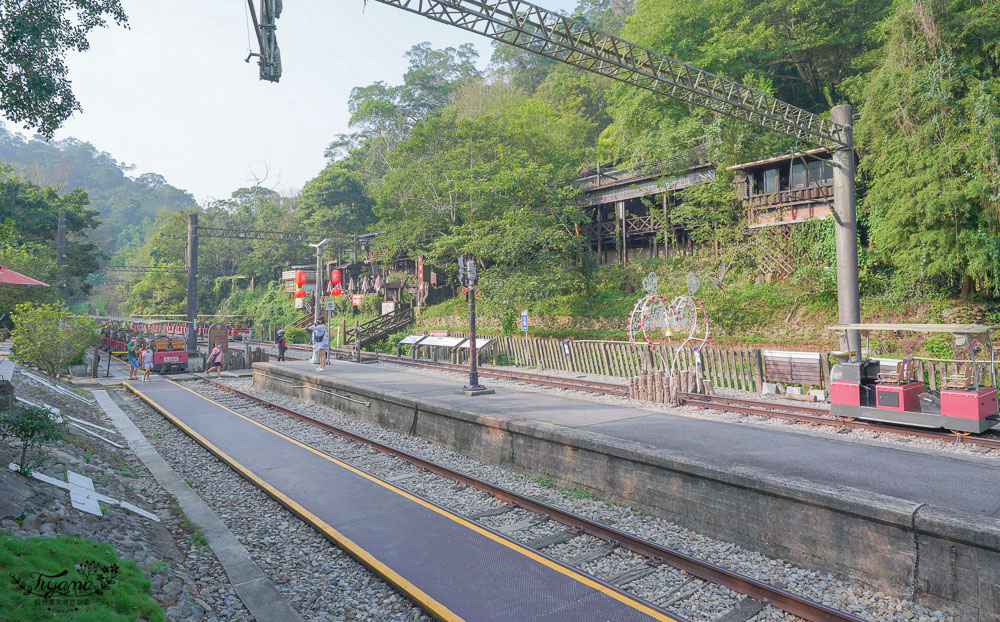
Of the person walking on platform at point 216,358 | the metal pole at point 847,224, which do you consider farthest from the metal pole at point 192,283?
the metal pole at point 847,224

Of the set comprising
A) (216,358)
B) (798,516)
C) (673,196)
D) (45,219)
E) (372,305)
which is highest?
(45,219)

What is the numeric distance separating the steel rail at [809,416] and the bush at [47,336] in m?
21.1

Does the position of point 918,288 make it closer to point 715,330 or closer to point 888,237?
point 888,237

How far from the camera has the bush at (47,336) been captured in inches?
730

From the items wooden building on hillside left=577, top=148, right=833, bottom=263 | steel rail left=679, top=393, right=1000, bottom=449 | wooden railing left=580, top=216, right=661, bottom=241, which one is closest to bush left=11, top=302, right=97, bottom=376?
steel rail left=679, top=393, right=1000, bottom=449

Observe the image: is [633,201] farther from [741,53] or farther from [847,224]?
[847,224]

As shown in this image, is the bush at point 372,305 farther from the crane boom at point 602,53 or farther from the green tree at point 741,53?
the crane boom at point 602,53

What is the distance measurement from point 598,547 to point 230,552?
3.98m

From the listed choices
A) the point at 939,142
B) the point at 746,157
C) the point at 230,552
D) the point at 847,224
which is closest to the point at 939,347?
the point at 847,224

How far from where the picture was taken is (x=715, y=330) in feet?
72.5

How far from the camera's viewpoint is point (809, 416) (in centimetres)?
1099

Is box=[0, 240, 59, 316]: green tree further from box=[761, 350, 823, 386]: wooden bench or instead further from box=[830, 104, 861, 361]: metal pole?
box=[830, 104, 861, 361]: metal pole

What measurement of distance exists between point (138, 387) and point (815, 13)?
116 ft

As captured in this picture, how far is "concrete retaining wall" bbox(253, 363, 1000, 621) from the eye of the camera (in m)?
4.37
